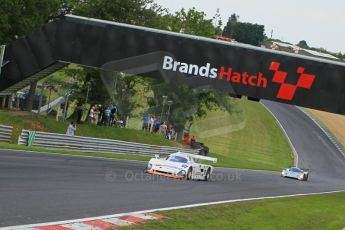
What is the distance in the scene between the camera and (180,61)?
2464 cm

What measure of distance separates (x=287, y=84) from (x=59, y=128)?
46.7 ft

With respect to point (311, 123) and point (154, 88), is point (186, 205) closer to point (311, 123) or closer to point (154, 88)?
point (154, 88)

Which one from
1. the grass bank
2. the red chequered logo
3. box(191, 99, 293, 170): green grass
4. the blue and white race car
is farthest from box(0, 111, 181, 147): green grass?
the grass bank

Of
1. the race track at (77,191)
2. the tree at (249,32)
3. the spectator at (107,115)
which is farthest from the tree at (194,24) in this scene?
the tree at (249,32)

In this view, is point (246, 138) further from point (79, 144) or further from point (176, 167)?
point (176, 167)

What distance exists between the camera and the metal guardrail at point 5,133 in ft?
86.9

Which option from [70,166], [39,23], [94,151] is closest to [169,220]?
[70,166]

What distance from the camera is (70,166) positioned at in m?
19.4

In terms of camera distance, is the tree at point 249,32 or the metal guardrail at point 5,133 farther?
the tree at point 249,32

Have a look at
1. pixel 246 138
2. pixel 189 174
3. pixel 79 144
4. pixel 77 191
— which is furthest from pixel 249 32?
pixel 77 191

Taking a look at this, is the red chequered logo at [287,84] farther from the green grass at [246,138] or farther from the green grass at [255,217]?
the green grass at [246,138]

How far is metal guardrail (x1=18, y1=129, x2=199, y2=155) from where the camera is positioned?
86.5ft

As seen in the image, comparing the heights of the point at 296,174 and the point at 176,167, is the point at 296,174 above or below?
below

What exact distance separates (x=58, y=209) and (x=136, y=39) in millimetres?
14817
